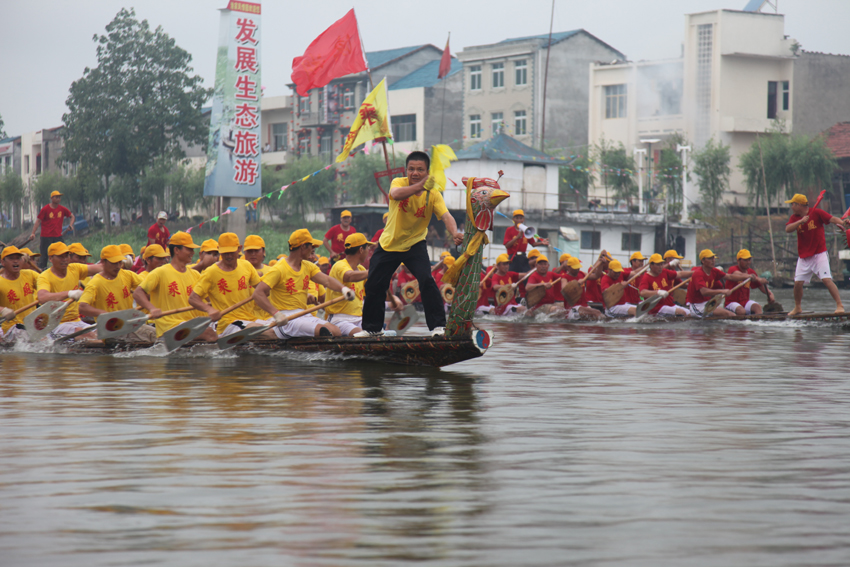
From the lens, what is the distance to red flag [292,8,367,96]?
21.3m

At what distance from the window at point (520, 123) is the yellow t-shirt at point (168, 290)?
40.3 metres

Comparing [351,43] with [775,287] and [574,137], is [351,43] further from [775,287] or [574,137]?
[574,137]

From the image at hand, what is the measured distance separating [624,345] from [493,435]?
7176 mm

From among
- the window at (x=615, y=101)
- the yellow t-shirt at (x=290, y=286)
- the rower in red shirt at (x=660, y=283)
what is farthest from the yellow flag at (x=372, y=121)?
the window at (x=615, y=101)

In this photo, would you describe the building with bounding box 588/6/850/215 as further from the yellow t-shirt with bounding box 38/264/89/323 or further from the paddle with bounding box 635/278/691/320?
the yellow t-shirt with bounding box 38/264/89/323

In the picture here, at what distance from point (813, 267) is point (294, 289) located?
7.76m

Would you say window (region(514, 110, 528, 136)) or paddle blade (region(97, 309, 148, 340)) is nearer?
paddle blade (region(97, 309, 148, 340))

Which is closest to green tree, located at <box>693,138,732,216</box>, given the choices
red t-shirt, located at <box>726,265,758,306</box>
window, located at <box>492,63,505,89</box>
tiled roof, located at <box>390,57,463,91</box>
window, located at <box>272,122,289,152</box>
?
window, located at <box>492,63,505,89</box>

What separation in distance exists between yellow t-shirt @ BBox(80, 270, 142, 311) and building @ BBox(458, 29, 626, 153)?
3869 centimetres

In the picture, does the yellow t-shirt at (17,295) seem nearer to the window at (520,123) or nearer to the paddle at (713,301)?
the paddle at (713,301)

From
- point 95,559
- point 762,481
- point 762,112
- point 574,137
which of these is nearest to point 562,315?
point 762,481

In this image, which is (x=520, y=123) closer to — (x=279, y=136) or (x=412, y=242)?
(x=279, y=136)

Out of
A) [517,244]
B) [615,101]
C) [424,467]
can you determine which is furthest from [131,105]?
[424,467]

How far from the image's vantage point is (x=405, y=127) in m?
51.5
